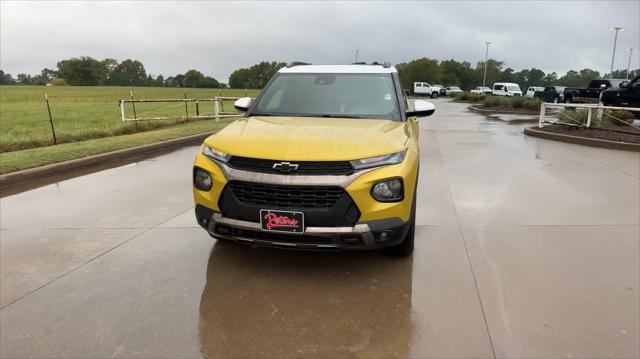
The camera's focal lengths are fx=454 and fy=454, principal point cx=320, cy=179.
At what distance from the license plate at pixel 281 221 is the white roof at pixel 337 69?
2260 millimetres

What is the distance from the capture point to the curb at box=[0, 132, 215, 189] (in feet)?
23.6

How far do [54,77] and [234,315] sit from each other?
146552 millimetres

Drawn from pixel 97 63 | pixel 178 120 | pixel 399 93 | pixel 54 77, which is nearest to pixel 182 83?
pixel 97 63

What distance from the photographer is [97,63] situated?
422 ft

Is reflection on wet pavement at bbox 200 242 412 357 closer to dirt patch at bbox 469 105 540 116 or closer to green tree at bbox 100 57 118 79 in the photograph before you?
dirt patch at bbox 469 105 540 116

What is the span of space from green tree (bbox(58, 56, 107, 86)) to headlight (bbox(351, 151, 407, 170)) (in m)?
136

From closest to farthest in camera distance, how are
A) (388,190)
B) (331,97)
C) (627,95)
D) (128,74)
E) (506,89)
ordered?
(388,190)
(331,97)
(627,95)
(506,89)
(128,74)

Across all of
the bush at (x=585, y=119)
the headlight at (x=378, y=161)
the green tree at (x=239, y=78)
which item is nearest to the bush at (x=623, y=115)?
the bush at (x=585, y=119)

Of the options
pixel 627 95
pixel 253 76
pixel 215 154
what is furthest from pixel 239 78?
pixel 215 154

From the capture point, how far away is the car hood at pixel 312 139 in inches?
130

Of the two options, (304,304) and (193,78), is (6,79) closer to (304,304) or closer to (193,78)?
(193,78)

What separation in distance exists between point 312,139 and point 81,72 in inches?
5479

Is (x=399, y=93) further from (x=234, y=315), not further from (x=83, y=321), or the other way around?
(x=83, y=321)

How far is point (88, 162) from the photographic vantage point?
8633mm
